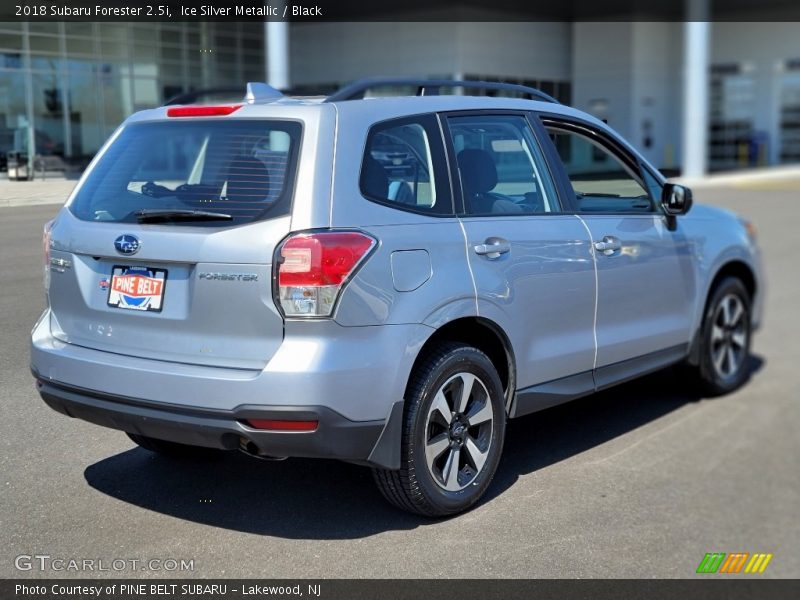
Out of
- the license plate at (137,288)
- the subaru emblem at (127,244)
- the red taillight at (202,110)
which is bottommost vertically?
the license plate at (137,288)

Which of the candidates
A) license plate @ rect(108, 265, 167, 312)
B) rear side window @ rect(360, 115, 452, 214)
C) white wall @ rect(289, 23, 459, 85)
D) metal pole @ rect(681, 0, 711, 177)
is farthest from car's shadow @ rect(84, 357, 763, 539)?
white wall @ rect(289, 23, 459, 85)

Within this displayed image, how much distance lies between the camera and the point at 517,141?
5.00m

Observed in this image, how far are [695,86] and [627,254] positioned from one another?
31282mm

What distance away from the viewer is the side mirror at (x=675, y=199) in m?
5.59

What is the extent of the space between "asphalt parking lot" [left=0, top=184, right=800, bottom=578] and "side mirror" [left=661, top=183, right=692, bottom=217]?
0.65 m

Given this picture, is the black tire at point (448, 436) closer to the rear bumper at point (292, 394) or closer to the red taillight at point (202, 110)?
the rear bumper at point (292, 394)

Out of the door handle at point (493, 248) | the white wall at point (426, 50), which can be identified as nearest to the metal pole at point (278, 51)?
the white wall at point (426, 50)

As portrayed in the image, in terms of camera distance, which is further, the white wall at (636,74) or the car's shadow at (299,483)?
the white wall at (636,74)

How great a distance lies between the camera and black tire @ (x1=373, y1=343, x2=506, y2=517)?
4.14 metres

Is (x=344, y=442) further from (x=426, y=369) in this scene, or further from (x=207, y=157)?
(x=207, y=157)

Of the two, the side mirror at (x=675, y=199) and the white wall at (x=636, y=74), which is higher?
the white wall at (x=636, y=74)

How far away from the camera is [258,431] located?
3.83 m

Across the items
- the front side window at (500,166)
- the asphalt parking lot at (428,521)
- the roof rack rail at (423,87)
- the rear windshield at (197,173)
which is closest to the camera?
the asphalt parking lot at (428,521)
